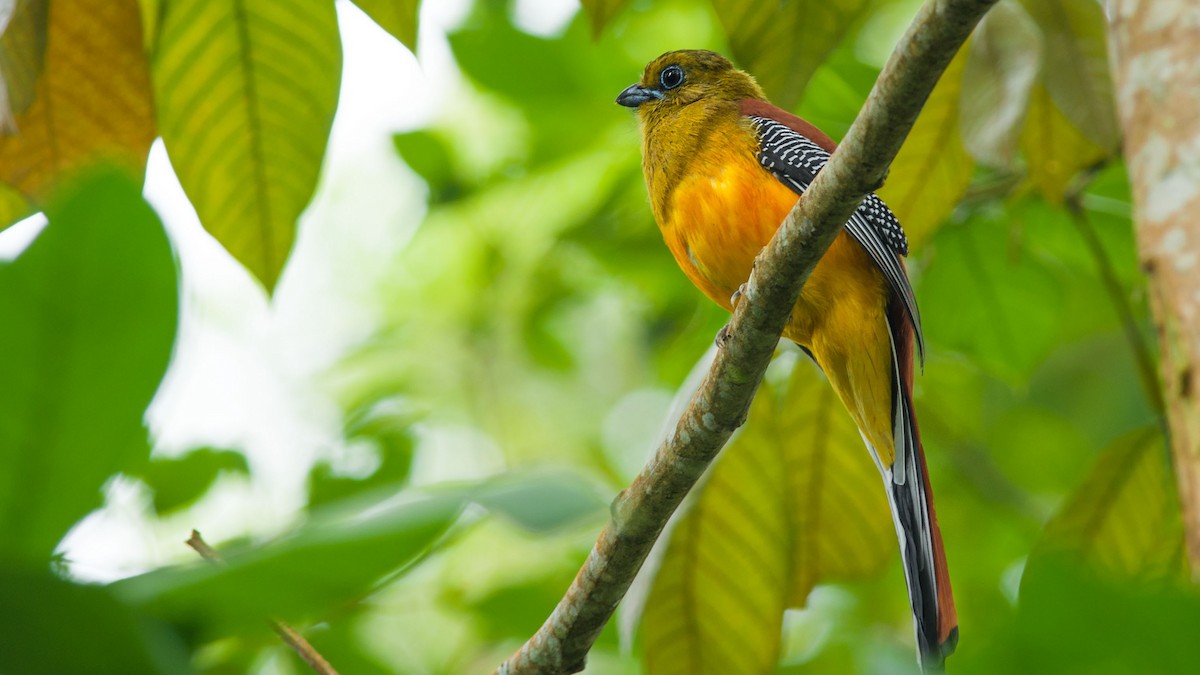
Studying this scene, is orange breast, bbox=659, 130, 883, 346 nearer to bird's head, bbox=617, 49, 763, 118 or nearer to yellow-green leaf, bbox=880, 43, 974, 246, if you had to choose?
yellow-green leaf, bbox=880, 43, 974, 246

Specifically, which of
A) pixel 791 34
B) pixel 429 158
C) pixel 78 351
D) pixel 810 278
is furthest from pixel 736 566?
Result: pixel 429 158

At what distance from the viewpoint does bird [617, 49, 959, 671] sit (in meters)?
2.45

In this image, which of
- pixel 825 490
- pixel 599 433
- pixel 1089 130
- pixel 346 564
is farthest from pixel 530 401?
pixel 346 564

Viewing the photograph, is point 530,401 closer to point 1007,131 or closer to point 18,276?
point 1007,131

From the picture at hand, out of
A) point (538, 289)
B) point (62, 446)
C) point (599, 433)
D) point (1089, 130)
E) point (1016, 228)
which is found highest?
point (62, 446)

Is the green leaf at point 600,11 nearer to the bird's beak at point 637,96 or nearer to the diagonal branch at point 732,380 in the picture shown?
the diagonal branch at point 732,380

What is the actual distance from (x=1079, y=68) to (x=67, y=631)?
2427mm

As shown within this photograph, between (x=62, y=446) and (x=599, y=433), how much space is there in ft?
19.9

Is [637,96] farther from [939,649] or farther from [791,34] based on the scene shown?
[939,649]

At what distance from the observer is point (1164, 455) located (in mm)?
2922

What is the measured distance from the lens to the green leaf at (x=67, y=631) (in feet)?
1.87

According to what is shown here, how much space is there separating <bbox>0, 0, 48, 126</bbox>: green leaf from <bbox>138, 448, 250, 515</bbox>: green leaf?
79 cm

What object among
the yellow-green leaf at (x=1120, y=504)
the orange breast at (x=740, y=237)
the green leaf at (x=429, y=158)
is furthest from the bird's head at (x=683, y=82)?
the yellow-green leaf at (x=1120, y=504)

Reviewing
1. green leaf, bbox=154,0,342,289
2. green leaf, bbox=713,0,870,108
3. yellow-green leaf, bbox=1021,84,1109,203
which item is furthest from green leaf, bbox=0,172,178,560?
yellow-green leaf, bbox=1021,84,1109,203
